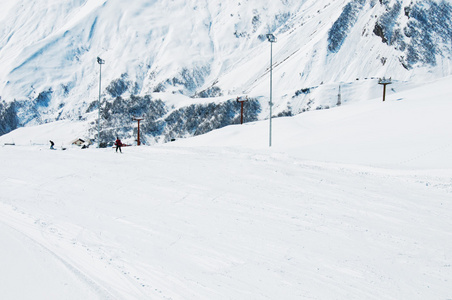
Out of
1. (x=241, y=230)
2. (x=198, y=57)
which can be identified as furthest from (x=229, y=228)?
(x=198, y=57)

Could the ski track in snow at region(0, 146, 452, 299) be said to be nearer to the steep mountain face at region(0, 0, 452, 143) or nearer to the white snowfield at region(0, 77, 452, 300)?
the white snowfield at region(0, 77, 452, 300)

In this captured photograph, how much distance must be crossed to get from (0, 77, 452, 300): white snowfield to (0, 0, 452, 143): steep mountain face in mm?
54612

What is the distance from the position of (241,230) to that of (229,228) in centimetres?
30

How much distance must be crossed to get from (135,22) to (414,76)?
110 meters

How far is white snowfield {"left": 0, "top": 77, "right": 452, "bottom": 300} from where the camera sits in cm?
607

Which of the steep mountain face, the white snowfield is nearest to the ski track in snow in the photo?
the white snowfield

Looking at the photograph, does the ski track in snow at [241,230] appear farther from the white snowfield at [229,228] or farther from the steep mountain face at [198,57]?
the steep mountain face at [198,57]

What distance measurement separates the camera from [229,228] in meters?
8.70

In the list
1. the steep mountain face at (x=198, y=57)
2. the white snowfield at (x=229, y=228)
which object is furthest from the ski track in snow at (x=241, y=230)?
the steep mountain face at (x=198, y=57)

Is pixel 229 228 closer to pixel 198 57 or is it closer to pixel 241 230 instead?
pixel 241 230

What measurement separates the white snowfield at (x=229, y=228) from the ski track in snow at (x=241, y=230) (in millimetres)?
32

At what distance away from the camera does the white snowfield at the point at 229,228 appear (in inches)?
239

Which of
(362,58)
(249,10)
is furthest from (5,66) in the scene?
(362,58)

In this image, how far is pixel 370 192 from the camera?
12305mm
